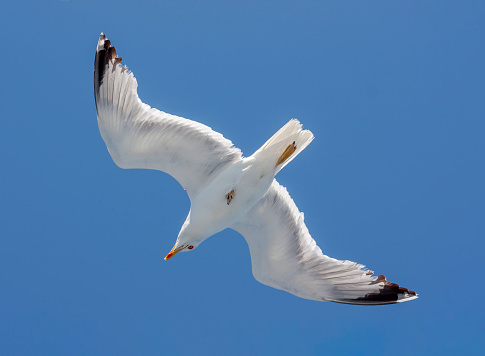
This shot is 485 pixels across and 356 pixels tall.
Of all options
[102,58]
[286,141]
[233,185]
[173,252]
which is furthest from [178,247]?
[102,58]

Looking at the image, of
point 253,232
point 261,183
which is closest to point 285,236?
point 253,232

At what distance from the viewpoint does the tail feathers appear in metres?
6.88

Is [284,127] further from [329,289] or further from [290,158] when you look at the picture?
[329,289]

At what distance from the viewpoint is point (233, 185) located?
6.95 meters

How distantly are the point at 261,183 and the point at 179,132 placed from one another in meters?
1.06

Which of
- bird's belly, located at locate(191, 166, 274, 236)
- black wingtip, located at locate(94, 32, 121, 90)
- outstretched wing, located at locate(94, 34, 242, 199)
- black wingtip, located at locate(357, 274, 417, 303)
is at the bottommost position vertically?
black wingtip, located at locate(357, 274, 417, 303)

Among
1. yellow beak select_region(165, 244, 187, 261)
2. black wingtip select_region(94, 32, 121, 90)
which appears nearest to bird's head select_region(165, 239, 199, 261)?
yellow beak select_region(165, 244, 187, 261)

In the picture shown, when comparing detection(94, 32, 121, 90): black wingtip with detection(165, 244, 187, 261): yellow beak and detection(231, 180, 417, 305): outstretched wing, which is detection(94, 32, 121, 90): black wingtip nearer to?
detection(165, 244, 187, 261): yellow beak

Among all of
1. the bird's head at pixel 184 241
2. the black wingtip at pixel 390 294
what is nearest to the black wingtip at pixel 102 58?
the bird's head at pixel 184 241

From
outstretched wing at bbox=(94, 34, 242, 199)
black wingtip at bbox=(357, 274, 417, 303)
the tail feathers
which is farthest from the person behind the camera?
black wingtip at bbox=(357, 274, 417, 303)

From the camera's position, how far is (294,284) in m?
7.38

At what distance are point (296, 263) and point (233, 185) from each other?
1268mm

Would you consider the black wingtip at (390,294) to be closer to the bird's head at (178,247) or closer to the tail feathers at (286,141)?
the tail feathers at (286,141)

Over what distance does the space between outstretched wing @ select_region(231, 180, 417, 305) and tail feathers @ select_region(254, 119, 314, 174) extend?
0.65 metres
